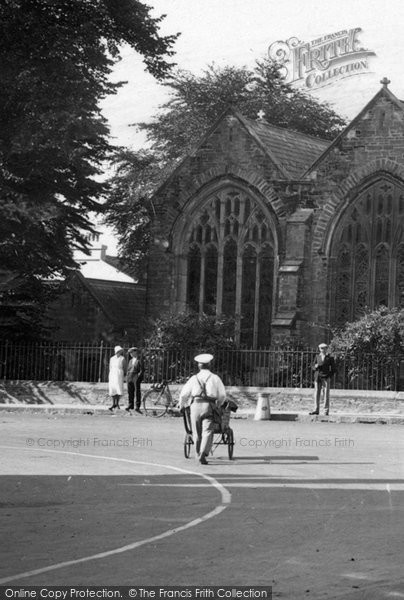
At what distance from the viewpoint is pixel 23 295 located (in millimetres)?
39938

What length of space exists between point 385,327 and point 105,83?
34.6ft

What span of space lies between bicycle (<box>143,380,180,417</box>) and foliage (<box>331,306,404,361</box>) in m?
4.87

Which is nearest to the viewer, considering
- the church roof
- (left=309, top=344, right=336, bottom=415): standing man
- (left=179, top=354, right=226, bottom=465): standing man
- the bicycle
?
(left=179, top=354, right=226, bottom=465): standing man

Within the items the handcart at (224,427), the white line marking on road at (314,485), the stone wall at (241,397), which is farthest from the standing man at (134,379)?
the white line marking on road at (314,485)

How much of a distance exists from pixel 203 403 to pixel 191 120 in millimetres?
41319

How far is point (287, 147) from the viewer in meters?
46.6

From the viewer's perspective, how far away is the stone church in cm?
4203

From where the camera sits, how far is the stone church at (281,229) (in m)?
42.0

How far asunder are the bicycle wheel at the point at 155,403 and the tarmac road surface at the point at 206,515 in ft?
31.4

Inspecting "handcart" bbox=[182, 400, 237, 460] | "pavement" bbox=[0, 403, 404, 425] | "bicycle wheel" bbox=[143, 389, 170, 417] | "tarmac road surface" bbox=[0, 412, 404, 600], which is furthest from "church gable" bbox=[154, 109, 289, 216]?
"handcart" bbox=[182, 400, 237, 460]

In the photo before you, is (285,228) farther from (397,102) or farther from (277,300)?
(397,102)

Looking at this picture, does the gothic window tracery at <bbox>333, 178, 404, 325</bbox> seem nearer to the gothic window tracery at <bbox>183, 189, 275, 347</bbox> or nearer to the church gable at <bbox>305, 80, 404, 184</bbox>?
the church gable at <bbox>305, 80, 404, 184</bbox>

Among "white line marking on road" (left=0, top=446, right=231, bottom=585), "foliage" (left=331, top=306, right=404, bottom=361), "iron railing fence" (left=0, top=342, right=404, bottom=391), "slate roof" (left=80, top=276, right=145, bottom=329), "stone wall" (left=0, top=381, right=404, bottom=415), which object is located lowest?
"white line marking on road" (left=0, top=446, right=231, bottom=585)

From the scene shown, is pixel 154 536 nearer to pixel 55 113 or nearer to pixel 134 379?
pixel 134 379
